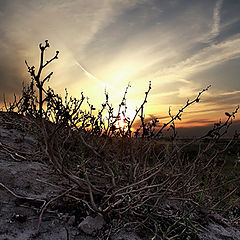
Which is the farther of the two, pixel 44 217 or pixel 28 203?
pixel 28 203

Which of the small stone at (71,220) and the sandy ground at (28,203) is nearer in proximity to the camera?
the sandy ground at (28,203)

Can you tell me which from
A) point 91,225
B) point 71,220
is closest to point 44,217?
point 71,220

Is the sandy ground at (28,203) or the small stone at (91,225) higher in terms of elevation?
the sandy ground at (28,203)

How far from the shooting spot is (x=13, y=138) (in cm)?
429

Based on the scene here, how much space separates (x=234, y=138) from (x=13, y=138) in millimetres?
3885

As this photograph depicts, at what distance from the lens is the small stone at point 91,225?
1.93 m

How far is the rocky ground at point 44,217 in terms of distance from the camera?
6.16 feet

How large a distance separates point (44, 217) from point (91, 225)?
468mm

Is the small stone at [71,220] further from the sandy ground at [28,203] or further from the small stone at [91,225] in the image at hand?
the small stone at [91,225]

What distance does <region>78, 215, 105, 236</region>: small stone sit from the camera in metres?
1.93

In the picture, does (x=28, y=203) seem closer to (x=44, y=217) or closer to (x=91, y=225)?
(x=44, y=217)

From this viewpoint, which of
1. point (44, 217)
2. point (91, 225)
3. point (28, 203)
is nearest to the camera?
point (91, 225)

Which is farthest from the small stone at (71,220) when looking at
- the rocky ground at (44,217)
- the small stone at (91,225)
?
the small stone at (91,225)

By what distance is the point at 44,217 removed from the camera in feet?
6.77
